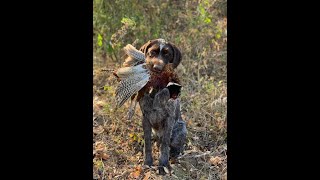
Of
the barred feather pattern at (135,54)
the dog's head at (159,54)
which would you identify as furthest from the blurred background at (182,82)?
the dog's head at (159,54)

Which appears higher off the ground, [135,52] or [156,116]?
[135,52]

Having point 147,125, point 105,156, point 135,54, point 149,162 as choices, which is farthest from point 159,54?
point 105,156

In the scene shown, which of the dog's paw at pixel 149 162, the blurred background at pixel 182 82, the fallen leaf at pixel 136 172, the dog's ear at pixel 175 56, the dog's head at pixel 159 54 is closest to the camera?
the dog's head at pixel 159 54

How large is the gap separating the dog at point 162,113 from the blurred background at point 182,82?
0.64 feet

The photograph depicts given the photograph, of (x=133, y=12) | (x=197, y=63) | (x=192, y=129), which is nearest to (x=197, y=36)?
(x=197, y=63)

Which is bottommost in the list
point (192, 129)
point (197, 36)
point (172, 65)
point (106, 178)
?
point (106, 178)

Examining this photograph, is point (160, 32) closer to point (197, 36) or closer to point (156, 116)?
point (197, 36)

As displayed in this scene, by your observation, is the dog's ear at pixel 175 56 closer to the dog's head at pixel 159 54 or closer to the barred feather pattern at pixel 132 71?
the dog's head at pixel 159 54

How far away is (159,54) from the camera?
4.94m

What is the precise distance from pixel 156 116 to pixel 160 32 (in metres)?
3.06

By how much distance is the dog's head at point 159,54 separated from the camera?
16.0ft

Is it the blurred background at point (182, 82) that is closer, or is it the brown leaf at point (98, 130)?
the blurred background at point (182, 82)

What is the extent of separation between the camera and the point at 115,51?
25.4ft

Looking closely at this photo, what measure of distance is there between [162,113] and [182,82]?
2.15m
